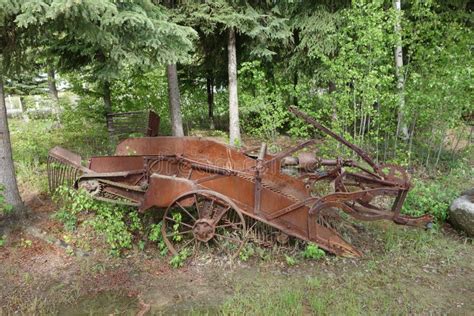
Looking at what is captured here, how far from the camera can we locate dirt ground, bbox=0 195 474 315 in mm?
4074

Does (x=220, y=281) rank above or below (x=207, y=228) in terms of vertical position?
below

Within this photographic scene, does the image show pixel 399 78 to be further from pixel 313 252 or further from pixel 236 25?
pixel 313 252

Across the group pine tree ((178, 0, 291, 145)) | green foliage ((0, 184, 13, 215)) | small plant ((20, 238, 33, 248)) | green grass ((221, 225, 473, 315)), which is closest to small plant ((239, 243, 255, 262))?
green grass ((221, 225, 473, 315))

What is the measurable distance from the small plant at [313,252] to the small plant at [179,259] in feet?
5.65

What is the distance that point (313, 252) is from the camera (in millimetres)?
4887

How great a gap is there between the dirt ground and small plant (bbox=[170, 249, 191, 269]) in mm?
89

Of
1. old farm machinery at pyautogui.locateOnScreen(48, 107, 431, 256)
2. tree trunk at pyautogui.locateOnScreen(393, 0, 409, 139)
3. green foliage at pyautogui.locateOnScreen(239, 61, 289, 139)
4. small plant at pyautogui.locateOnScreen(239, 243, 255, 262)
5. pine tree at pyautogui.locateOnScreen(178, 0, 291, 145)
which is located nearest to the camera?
old farm machinery at pyautogui.locateOnScreen(48, 107, 431, 256)

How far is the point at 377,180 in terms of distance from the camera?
194 inches

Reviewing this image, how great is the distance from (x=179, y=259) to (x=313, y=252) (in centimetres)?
191

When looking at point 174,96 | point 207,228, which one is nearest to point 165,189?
point 207,228

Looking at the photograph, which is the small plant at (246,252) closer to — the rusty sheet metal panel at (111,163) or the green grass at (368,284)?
the green grass at (368,284)

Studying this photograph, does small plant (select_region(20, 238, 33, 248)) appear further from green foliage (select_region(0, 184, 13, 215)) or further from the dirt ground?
green foliage (select_region(0, 184, 13, 215))

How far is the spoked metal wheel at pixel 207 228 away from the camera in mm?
4828

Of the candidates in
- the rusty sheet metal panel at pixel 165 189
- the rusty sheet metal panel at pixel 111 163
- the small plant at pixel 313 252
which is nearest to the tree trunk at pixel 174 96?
the rusty sheet metal panel at pixel 111 163
